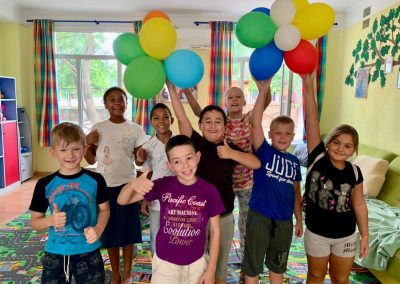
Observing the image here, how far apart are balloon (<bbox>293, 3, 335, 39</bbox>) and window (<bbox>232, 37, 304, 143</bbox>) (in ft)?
11.5

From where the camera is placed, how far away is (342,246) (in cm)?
155

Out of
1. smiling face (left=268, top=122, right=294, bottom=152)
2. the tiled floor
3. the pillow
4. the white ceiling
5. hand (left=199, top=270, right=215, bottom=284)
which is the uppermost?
the white ceiling

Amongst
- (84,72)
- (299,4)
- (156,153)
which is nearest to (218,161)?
(156,153)

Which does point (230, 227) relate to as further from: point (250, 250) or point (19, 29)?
point (19, 29)

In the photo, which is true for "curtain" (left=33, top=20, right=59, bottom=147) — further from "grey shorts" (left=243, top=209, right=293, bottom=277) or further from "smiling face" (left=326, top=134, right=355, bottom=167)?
"smiling face" (left=326, top=134, right=355, bottom=167)

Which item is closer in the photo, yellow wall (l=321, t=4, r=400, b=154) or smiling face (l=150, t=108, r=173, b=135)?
smiling face (l=150, t=108, r=173, b=135)

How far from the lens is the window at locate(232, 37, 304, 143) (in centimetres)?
509

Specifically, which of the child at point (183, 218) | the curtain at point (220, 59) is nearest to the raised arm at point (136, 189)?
the child at point (183, 218)

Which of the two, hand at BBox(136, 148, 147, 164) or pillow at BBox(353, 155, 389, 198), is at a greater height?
hand at BBox(136, 148, 147, 164)

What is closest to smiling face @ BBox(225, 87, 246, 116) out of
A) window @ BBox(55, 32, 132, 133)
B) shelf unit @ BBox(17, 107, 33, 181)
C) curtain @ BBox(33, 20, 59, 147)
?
window @ BBox(55, 32, 132, 133)

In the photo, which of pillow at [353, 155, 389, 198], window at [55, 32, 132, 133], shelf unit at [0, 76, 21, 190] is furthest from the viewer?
window at [55, 32, 132, 133]

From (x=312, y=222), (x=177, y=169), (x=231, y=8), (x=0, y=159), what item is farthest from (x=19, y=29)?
(x=312, y=222)

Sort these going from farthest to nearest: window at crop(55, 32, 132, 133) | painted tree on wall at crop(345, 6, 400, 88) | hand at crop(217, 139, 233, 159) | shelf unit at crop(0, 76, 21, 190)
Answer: window at crop(55, 32, 132, 133), shelf unit at crop(0, 76, 21, 190), painted tree on wall at crop(345, 6, 400, 88), hand at crop(217, 139, 233, 159)

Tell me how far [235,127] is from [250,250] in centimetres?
78
